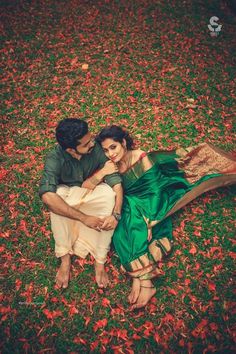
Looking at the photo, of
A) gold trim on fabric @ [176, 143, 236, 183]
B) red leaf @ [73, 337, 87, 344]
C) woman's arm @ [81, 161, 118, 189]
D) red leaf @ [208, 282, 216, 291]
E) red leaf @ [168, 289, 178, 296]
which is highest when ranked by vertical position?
gold trim on fabric @ [176, 143, 236, 183]

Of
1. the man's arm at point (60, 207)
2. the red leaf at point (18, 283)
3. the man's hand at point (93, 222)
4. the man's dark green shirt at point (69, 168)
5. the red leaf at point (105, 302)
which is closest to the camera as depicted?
the man's arm at point (60, 207)

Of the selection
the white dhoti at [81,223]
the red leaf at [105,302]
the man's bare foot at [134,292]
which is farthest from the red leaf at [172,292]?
the white dhoti at [81,223]

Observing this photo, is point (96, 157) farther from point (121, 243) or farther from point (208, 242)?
point (208, 242)

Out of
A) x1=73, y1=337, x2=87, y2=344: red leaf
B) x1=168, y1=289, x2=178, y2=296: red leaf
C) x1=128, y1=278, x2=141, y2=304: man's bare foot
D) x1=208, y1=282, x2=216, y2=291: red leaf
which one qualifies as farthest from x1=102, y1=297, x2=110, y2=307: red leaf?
x1=208, y1=282, x2=216, y2=291: red leaf

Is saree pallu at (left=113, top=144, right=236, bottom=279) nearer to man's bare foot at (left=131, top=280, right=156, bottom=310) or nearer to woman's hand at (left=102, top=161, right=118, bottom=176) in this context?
man's bare foot at (left=131, top=280, right=156, bottom=310)

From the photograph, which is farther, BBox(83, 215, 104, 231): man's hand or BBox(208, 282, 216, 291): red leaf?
BBox(208, 282, 216, 291): red leaf

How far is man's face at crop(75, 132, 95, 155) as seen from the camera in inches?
118

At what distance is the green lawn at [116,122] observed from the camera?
10.3 feet

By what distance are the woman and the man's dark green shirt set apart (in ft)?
0.39

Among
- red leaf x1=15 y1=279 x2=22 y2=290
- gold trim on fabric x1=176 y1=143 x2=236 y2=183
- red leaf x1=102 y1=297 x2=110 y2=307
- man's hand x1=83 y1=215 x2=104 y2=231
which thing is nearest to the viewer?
man's hand x1=83 y1=215 x2=104 y2=231

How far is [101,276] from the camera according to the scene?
3393 mm

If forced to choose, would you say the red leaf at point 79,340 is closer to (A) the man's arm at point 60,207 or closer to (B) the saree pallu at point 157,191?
(B) the saree pallu at point 157,191

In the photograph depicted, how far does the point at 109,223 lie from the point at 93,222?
19cm

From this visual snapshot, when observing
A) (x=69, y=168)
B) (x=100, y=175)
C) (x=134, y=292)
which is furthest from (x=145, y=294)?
(x=69, y=168)
